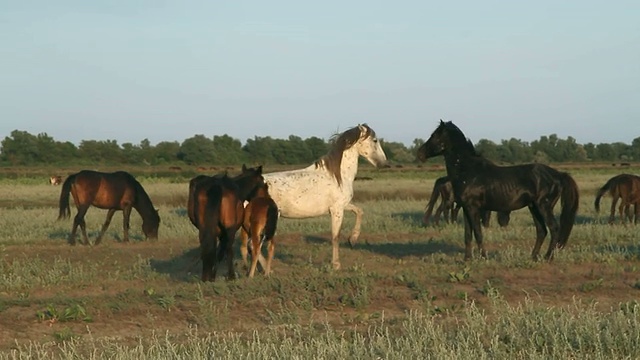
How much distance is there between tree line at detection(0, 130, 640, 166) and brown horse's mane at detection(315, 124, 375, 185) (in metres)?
64.2

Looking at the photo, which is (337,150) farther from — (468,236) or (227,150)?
(227,150)

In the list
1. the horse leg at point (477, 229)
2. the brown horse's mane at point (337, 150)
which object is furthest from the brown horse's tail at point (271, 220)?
the horse leg at point (477, 229)

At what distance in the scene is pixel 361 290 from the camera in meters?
10.2

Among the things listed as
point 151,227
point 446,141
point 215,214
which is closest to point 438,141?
point 446,141

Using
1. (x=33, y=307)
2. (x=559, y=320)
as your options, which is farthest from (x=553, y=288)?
(x=33, y=307)

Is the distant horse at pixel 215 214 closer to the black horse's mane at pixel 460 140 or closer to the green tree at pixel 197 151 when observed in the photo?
the black horse's mane at pixel 460 140

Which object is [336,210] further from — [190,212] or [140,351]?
[140,351]

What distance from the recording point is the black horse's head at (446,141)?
1365cm

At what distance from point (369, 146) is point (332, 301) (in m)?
4.34

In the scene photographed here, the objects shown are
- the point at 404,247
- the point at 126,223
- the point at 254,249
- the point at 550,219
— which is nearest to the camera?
the point at 254,249

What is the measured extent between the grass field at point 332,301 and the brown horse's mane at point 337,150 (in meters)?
1.59

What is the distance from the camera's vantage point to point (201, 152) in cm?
8294

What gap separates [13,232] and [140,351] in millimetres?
14193

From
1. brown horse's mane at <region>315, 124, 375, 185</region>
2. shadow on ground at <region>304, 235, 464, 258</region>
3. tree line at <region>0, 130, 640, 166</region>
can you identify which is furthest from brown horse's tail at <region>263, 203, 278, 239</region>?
tree line at <region>0, 130, 640, 166</region>
